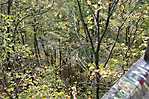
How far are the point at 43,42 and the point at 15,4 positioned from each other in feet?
12.4

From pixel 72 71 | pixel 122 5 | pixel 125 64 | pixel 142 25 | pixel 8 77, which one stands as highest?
pixel 122 5

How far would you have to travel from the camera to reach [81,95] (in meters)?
8.29

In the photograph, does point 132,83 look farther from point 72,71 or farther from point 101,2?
point 72,71

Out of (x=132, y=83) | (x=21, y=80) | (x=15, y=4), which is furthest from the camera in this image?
(x=15, y=4)

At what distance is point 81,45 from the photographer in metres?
8.70

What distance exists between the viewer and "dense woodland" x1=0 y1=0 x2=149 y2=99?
253 inches

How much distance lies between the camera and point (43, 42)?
45.8ft

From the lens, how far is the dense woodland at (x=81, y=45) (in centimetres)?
643

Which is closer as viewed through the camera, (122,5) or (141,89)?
(141,89)

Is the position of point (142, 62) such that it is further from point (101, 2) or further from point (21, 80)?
point (21, 80)

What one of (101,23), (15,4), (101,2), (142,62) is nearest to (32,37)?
(15,4)

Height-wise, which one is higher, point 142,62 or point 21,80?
point 142,62

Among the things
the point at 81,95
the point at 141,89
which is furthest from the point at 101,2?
the point at 141,89

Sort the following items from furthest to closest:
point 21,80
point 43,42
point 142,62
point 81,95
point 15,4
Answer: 1. point 43,42
2. point 15,4
3. point 81,95
4. point 21,80
5. point 142,62
